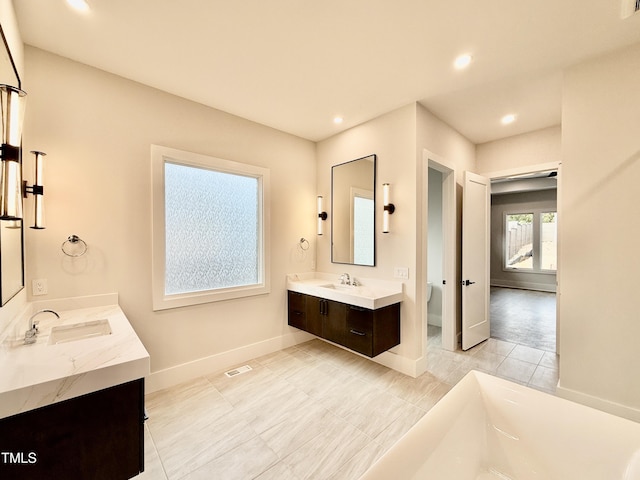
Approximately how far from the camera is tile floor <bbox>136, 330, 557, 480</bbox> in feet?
5.79

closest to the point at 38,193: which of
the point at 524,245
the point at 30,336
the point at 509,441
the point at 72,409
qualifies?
the point at 30,336

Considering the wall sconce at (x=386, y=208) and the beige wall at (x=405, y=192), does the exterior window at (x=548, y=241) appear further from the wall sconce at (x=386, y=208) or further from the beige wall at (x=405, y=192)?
the wall sconce at (x=386, y=208)

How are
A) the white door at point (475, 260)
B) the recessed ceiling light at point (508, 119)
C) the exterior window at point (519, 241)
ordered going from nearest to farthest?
1. the recessed ceiling light at point (508, 119)
2. the white door at point (475, 260)
3. the exterior window at point (519, 241)

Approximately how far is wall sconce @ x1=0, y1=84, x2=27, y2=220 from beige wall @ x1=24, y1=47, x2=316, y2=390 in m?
0.96

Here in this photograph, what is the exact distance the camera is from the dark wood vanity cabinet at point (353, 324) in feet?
8.88

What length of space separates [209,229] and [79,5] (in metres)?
1.93

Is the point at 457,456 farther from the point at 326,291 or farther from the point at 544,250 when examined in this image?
the point at 544,250

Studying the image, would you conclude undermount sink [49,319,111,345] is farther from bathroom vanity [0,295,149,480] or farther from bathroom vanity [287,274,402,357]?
bathroom vanity [287,274,402,357]

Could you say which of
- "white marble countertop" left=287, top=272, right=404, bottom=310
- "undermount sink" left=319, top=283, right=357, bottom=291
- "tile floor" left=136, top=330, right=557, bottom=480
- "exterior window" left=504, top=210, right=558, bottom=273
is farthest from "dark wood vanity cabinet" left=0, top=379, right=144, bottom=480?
"exterior window" left=504, top=210, right=558, bottom=273

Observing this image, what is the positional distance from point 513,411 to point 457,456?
1.50 feet

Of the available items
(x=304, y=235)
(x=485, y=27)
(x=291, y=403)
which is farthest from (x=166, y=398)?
(x=485, y=27)

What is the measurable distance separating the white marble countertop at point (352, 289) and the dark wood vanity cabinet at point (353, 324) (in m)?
0.07

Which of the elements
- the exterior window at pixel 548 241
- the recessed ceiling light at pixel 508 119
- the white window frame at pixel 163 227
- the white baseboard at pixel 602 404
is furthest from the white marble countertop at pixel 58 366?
the exterior window at pixel 548 241

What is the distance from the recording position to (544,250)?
7.96 metres
